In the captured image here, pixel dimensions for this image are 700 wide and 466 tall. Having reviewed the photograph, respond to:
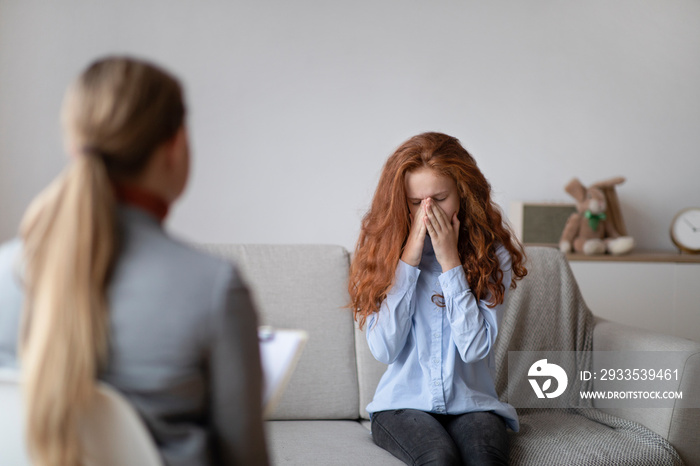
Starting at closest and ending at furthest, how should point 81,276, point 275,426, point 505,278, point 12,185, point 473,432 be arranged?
point 81,276 → point 473,432 → point 505,278 → point 275,426 → point 12,185

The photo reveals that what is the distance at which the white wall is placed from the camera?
2928 mm

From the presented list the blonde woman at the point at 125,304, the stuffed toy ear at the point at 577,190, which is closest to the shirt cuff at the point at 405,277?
the blonde woman at the point at 125,304

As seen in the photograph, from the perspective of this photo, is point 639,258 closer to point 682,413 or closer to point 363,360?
point 682,413

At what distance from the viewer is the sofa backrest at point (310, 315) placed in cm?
188

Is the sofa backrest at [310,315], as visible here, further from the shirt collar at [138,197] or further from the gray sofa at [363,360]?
the shirt collar at [138,197]

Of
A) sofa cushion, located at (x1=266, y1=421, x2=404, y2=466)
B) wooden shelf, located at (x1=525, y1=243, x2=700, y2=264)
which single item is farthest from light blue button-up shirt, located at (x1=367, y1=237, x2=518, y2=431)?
wooden shelf, located at (x1=525, y1=243, x2=700, y2=264)

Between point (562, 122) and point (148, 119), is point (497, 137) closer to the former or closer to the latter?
point (562, 122)

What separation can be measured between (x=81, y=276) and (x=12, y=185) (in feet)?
8.41

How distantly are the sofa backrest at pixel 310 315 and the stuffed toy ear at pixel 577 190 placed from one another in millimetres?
1639

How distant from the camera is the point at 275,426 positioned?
1.80m

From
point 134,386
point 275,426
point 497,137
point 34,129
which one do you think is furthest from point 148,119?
point 497,137

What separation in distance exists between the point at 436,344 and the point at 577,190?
1.82 m

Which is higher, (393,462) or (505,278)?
(505,278)

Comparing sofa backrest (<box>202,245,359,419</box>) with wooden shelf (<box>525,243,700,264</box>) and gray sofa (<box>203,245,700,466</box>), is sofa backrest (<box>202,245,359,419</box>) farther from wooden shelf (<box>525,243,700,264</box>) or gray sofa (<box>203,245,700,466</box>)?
wooden shelf (<box>525,243,700,264</box>)
